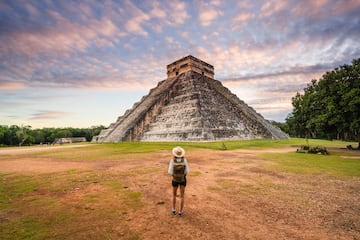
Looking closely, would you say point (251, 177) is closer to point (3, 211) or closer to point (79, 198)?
point (79, 198)

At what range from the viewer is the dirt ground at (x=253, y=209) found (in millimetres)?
3889

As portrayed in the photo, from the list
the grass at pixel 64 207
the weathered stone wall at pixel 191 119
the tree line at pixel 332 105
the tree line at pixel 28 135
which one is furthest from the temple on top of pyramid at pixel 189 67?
the tree line at pixel 28 135

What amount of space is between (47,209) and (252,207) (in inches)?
210

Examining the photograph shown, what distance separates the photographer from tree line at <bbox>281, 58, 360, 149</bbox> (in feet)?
52.0

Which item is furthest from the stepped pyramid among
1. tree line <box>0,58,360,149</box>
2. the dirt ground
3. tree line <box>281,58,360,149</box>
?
the dirt ground

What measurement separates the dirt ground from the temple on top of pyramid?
35.8 m

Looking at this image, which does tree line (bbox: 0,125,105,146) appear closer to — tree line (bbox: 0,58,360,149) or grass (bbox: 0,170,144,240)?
grass (bbox: 0,170,144,240)

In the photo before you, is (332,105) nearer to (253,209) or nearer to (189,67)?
(253,209)

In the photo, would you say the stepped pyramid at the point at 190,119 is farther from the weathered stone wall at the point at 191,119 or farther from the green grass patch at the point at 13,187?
the green grass patch at the point at 13,187

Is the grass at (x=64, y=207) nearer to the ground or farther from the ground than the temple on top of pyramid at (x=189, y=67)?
nearer to the ground

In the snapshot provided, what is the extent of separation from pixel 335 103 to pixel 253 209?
1769 cm

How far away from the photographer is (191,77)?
3653cm

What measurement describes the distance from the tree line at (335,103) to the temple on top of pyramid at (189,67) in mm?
24538

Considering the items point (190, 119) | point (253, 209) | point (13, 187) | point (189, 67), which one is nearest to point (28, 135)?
point (189, 67)
